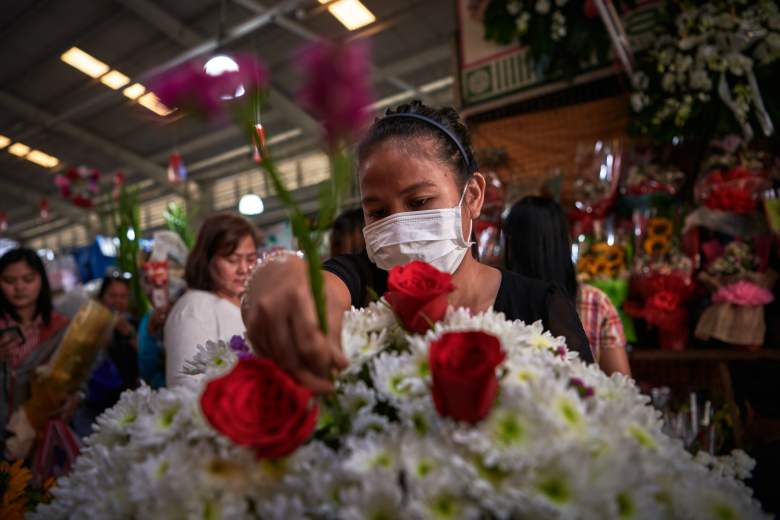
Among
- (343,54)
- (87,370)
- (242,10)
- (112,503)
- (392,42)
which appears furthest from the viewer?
(392,42)

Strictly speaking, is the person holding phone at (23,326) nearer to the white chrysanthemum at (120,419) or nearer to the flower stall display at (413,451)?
the white chrysanthemum at (120,419)

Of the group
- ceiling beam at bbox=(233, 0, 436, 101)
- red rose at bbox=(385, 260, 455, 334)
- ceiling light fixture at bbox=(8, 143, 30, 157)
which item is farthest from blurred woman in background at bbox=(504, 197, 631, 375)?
ceiling light fixture at bbox=(8, 143, 30, 157)

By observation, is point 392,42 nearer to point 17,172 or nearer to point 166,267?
point 166,267

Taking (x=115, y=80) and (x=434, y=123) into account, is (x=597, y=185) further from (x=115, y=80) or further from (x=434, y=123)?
(x=115, y=80)

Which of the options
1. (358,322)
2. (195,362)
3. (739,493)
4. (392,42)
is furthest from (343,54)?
(392,42)

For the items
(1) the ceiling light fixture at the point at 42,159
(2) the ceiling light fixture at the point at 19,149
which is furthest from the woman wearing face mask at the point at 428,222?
(1) the ceiling light fixture at the point at 42,159

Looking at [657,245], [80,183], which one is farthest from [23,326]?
Answer: [80,183]

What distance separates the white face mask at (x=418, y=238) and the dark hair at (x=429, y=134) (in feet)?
0.43

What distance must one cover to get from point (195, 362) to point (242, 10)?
21.5 feet

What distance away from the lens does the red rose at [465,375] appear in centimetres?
51

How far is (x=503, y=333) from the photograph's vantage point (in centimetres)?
65

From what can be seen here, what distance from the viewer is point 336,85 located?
0.45 meters

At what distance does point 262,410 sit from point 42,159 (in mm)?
13711

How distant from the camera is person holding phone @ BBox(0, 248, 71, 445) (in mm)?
2631
